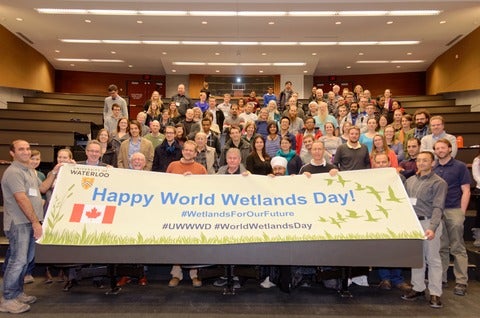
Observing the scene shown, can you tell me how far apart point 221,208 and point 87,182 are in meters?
1.52

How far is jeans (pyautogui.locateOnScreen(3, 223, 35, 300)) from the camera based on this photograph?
14.2 ft

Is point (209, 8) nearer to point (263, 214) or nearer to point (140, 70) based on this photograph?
point (263, 214)

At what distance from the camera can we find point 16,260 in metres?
4.35

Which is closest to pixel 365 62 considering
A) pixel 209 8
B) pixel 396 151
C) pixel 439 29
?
pixel 439 29

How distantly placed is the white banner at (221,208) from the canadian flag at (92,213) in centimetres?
1

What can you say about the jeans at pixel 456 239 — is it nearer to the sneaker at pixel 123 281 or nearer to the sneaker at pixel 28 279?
the sneaker at pixel 123 281

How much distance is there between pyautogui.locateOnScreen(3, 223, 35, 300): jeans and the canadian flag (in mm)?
487

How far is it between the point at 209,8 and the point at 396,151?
702 cm

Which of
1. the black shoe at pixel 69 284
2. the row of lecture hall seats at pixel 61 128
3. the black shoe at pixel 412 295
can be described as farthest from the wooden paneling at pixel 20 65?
the black shoe at pixel 412 295

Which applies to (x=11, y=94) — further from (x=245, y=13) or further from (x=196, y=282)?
(x=196, y=282)

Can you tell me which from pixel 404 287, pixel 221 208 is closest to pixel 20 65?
pixel 221 208

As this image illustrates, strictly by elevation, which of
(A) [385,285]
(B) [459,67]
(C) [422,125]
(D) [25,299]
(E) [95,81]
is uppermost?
(E) [95,81]

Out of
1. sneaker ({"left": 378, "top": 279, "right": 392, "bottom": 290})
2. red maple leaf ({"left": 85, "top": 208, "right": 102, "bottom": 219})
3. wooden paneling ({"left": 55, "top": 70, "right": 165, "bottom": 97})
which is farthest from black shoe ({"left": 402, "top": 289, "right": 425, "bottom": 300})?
wooden paneling ({"left": 55, "top": 70, "right": 165, "bottom": 97})

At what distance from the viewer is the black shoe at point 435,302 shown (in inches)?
179
